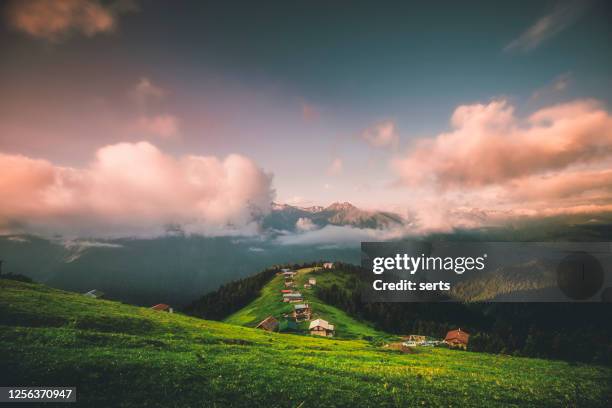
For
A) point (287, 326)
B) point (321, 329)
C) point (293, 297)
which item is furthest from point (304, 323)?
point (293, 297)

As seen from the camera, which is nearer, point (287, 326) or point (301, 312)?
point (287, 326)

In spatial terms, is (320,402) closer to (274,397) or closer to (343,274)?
(274,397)

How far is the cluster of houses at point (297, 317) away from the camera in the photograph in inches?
3612

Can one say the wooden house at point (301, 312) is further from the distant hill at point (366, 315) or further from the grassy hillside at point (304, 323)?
the distant hill at point (366, 315)

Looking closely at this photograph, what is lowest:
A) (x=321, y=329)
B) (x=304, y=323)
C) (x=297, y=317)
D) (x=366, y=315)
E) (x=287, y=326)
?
(x=366, y=315)

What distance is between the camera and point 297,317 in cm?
11112

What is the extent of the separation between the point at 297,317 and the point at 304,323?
9.05 m

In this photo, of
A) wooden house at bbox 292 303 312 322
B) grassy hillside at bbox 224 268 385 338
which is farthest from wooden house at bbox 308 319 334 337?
→ wooden house at bbox 292 303 312 322

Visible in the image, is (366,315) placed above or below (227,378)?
below

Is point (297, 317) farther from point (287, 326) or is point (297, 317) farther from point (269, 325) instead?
point (269, 325)

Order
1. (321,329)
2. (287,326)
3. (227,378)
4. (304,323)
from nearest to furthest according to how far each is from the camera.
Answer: (227,378) < (321,329) < (287,326) < (304,323)

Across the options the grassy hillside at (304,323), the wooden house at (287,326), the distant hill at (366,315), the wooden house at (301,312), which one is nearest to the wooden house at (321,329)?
the grassy hillside at (304,323)

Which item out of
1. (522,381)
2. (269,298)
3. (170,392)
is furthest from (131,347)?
(269,298)

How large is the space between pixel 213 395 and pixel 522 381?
25520 mm
